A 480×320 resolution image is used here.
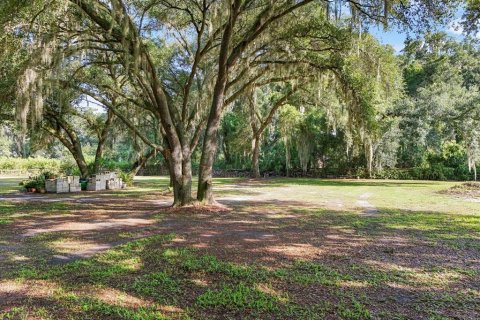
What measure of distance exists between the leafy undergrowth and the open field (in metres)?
0.01

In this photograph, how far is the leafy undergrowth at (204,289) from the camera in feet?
10.00

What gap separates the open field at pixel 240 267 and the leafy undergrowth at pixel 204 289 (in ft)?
0.04

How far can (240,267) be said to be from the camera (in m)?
4.35

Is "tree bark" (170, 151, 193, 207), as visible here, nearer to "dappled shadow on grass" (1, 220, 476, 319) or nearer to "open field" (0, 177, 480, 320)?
"open field" (0, 177, 480, 320)

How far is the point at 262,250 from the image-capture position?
524 cm

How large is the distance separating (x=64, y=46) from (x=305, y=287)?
29.2ft

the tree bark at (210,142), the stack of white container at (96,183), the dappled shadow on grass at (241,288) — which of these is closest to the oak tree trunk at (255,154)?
the stack of white container at (96,183)

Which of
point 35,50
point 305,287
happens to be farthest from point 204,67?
point 305,287

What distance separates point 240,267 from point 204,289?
819mm

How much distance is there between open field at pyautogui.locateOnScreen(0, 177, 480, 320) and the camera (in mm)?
3141

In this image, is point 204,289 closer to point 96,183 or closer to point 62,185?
point 62,185

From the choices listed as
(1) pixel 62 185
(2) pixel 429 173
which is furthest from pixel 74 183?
(2) pixel 429 173

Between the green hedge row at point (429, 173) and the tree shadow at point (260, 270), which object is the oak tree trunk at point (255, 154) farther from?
the tree shadow at point (260, 270)

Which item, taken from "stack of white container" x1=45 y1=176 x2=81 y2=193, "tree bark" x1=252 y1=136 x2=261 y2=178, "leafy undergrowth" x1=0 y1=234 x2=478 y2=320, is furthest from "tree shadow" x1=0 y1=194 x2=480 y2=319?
"tree bark" x1=252 y1=136 x2=261 y2=178
